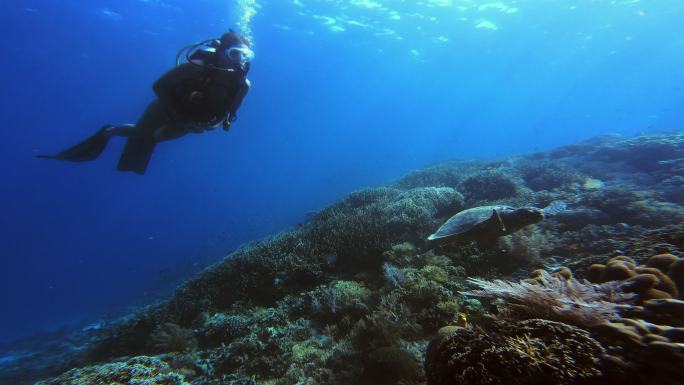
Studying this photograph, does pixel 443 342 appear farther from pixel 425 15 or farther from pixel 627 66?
pixel 627 66

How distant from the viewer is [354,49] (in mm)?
55969

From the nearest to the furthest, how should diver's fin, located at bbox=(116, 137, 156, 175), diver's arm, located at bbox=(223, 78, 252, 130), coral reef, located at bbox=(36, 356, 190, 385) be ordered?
coral reef, located at bbox=(36, 356, 190, 385), diver's arm, located at bbox=(223, 78, 252, 130), diver's fin, located at bbox=(116, 137, 156, 175)

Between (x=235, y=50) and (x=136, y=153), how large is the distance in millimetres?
3813

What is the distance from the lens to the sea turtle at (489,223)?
528 centimetres

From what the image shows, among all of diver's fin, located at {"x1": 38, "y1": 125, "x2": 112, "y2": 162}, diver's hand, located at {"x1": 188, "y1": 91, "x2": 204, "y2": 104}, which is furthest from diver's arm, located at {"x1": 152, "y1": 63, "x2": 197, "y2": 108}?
diver's fin, located at {"x1": 38, "y1": 125, "x2": 112, "y2": 162}

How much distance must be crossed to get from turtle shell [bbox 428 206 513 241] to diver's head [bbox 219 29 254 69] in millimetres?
5447

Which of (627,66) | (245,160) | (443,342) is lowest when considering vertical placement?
(443,342)

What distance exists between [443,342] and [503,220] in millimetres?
3536

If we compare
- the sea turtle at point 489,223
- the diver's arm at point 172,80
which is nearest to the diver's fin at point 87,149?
the diver's arm at point 172,80

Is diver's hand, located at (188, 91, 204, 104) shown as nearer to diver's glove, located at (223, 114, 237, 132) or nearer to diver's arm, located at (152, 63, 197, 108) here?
diver's arm, located at (152, 63, 197, 108)

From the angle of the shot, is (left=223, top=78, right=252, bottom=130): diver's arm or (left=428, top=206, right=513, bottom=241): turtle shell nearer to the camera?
(left=428, top=206, right=513, bottom=241): turtle shell

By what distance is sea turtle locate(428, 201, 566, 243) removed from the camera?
17.3 feet

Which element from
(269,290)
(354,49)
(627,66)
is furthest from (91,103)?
(627,66)

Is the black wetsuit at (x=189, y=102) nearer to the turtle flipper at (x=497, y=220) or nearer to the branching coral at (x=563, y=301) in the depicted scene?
the turtle flipper at (x=497, y=220)
